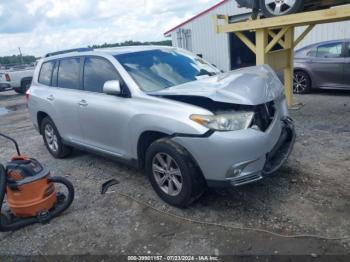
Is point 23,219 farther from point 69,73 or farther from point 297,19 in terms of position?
point 297,19

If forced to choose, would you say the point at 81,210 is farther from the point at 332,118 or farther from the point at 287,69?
the point at 287,69

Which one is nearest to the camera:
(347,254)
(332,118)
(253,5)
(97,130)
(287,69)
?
(347,254)

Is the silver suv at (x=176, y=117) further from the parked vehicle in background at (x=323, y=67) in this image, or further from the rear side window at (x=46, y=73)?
the parked vehicle in background at (x=323, y=67)

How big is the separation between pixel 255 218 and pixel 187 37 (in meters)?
15.7

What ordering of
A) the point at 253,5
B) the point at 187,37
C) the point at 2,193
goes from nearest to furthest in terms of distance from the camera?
the point at 2,193 → the point at 253,5 → the point at 187,37

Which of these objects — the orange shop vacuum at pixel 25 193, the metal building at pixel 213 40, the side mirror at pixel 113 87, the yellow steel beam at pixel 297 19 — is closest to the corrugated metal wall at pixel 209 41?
the metal building at pixel 213 40

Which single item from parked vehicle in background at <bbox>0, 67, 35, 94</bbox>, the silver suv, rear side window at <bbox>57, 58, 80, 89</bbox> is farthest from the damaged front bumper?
parked vehicle in background at <bbox>0, 67, 35, 94</bbox>

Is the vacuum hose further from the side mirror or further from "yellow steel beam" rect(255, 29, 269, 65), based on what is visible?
"yellow steel beam" rect(255, 29, 269, 65)

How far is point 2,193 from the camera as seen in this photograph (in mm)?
3416

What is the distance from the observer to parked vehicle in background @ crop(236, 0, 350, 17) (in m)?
5.76

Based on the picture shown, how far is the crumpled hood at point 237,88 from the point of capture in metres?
3.40

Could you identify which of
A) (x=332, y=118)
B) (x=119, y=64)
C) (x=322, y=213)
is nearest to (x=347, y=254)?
(x=322, y=213)

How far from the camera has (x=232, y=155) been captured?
3201 millimetres

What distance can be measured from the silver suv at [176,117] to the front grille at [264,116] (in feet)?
0.03
